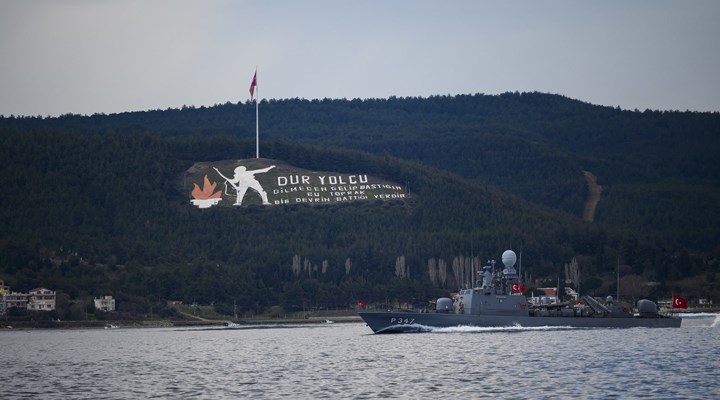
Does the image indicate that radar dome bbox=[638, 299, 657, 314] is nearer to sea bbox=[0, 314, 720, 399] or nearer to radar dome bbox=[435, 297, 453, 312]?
sea bbox=[0, 314, 720, 399]

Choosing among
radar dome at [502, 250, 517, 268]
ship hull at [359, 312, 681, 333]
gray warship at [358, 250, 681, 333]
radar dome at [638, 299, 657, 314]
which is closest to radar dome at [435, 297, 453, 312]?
gray warship at [358, 250, 681, 333]

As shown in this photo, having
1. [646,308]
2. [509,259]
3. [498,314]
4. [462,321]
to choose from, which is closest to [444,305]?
[462,321]

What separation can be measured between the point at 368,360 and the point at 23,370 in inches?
1057

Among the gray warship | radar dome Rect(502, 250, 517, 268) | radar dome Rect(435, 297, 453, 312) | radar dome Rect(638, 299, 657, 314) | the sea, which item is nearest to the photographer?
the sea

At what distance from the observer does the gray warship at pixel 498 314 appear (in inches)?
5069

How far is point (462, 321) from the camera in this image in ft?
422

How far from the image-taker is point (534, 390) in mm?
72562

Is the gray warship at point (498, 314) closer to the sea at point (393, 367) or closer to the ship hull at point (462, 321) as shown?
the ship hull at point (462, 321)

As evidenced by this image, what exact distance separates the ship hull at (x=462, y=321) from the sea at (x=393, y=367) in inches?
35.8

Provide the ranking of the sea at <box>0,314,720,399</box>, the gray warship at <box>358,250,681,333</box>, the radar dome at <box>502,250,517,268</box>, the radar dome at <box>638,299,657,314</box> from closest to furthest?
1. the sea at <box>0,314,720,399</box>
2. the gray warship at <box>358,250,681,333</box>
3. the radar dome at <box>502,250,517,268</box>
4. the radar dome at <box>638,299,657,314</box>

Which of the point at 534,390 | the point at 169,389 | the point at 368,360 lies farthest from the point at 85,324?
the point at 534,390

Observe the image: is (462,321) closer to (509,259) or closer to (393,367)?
(509,259)

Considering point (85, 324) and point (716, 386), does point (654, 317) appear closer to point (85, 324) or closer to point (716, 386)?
point (716, 386)

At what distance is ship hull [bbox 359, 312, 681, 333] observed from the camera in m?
129
